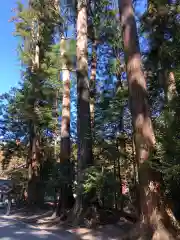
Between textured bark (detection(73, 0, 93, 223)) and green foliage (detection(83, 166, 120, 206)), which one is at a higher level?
textured bark (detection(73, 0, 93, 223))

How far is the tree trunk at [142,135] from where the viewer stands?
7195 millimetres

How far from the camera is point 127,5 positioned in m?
9.38

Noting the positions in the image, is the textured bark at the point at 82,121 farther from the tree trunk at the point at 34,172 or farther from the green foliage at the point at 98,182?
the tree trunk at the point at 34,172

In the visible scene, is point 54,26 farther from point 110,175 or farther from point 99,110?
point 110,175

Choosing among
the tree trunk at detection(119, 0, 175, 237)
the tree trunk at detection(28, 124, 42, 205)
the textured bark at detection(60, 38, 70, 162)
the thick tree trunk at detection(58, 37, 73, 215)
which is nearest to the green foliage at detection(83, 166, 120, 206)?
the thick tree trunk at detection(58, 37, 73, 215)

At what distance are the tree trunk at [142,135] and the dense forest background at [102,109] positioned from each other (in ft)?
0.08

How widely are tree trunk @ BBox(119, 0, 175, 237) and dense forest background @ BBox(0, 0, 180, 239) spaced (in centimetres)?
2

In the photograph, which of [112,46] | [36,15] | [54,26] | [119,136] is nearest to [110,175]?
[119,136]

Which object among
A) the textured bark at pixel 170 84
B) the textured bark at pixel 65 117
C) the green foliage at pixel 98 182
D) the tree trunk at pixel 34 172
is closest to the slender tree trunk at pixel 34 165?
the tree trunk at pixel 34 172

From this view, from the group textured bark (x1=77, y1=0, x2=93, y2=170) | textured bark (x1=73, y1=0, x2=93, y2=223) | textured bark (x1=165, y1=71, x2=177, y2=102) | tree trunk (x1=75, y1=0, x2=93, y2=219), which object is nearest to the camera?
textured bark (x1=165, y1=71, x2=177, y2=102)

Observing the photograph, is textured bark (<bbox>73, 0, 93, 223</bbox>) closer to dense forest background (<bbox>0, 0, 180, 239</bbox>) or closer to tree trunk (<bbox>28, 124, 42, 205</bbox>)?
dense forest background (<bbox>0, 0, 180, 239</bbox>)

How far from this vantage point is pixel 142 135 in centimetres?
775

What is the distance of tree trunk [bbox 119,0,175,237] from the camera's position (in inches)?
283

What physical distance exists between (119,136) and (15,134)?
1659 cm
